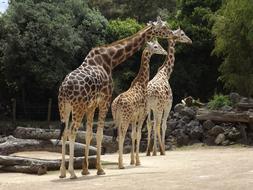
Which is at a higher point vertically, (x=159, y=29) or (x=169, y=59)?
(x=159, y=29)

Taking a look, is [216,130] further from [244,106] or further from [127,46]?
[127,46]

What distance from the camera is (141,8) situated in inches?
1662

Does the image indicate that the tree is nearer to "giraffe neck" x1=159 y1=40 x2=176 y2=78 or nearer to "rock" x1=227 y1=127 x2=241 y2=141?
"rock" x1=227 y1=127 x2=241 y2=141

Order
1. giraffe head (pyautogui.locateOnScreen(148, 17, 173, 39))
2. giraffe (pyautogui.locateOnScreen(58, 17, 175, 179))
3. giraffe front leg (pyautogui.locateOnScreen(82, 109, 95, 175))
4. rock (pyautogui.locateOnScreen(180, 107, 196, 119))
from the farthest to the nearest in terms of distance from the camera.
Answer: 1. rock (pyautogui.locateOnScreen(180, 107, 196, 119))
2. giraffe head (pyautogui.locateOnScreen(148, 17, 173, 39))
3. giraffe front leg (pyautogui.locateOnScreen(82, 109, 95, 175))
4. giraffe (pyautogui.locateOnScreen(58, 17, 175, 179))

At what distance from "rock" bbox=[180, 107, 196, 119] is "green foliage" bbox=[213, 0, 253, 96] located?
373 cm

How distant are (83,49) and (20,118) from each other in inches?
206

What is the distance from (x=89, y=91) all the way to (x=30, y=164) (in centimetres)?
255

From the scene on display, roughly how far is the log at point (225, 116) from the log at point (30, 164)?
25.8 feet

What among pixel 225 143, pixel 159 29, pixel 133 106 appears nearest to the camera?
pixel 133 106

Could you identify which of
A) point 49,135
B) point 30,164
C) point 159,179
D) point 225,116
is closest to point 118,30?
point 225,116

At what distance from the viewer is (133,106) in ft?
44.1

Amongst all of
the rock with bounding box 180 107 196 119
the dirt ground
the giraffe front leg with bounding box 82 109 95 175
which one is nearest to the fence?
the rock with bounding box 180 107 196 119

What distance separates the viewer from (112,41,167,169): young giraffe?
13.0 metres

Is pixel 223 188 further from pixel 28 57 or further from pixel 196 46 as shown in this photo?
pixel 196 46
